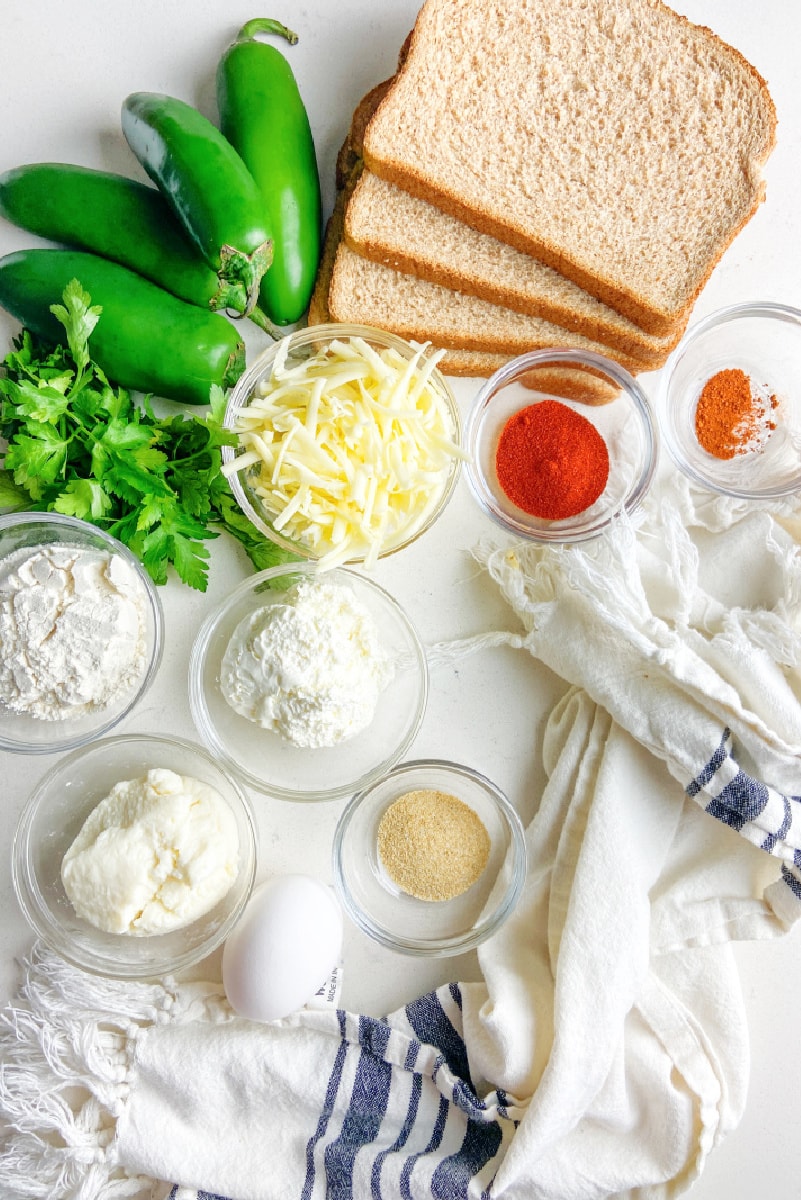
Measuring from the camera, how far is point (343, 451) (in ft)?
4.85

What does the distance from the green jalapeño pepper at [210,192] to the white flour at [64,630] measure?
1.65ft

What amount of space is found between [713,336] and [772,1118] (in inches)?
58.6

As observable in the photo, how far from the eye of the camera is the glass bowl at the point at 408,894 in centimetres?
168

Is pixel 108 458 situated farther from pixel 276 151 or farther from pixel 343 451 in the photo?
pixel 276 151

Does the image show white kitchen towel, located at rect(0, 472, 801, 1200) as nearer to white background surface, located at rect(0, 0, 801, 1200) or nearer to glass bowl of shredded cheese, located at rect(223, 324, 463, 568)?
white background surface, located at rect(0, 0, 801, 1200)

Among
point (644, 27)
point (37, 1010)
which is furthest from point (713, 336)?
point (37, 1010)

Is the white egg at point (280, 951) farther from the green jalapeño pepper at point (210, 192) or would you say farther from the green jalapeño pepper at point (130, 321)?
the green jalapeño pepper at point (210, 192)

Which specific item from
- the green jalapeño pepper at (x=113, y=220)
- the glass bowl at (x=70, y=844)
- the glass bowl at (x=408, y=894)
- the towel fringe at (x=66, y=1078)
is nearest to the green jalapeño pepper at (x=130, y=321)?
the green jalapeño pepper at (x=113, y=220)

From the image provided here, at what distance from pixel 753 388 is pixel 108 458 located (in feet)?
3.91

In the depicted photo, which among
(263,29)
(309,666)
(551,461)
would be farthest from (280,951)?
(263,29)

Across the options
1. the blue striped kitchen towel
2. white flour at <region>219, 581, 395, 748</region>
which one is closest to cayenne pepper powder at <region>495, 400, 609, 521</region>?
white flour at <region>219, 581, 395, 748</region>

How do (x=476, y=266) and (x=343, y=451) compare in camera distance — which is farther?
(x=476, y=266)

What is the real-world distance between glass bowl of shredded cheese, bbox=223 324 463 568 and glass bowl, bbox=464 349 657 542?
135mm

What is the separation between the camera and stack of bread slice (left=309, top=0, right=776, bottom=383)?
1629 mm
